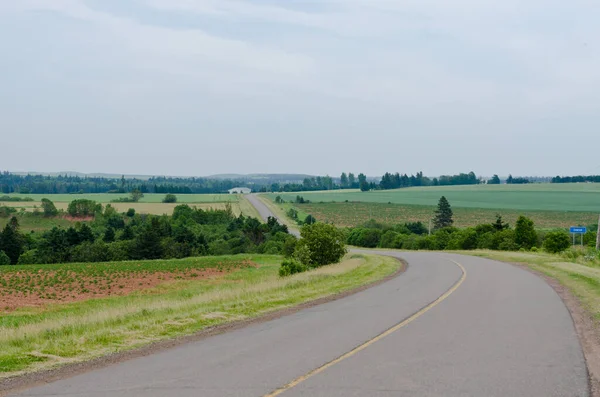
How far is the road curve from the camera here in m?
8.11

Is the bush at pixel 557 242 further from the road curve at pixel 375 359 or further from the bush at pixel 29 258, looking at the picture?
the bush at pixel 29 258

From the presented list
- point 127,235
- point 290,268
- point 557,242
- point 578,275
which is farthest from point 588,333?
point 127,235

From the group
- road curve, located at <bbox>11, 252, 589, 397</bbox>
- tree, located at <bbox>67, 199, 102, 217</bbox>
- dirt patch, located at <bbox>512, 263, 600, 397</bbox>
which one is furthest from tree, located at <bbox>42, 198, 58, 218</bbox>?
road curve, located at <bbox>11, 252, 589, 397</bbox>

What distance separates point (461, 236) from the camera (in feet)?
264

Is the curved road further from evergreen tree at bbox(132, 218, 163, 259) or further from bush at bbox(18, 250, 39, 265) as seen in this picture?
bush at bbox(18, 250, 39, 265)

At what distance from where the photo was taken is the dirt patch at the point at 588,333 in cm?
884

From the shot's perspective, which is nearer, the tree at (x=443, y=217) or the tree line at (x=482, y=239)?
the tree line at (x=482, y=239)

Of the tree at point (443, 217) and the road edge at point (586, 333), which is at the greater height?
the road edge at point (586, 333)

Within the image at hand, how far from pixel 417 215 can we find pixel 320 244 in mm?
112129

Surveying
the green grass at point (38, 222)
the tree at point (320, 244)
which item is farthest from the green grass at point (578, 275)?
the green grass at point (38, 222)

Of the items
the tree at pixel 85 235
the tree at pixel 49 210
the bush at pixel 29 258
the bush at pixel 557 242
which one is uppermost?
the bush at pixel 557 242

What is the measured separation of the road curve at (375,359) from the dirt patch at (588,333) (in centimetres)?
14

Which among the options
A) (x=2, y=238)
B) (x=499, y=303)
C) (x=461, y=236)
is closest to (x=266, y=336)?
(x=499, y=303)

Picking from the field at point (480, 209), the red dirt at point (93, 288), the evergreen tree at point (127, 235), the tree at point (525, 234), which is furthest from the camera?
the field at point (480, 209)
